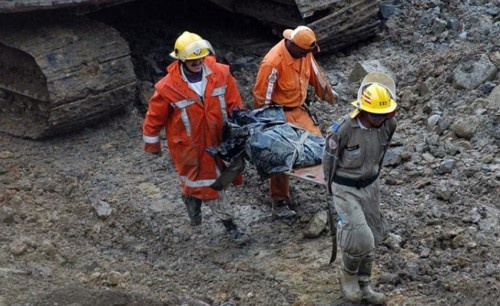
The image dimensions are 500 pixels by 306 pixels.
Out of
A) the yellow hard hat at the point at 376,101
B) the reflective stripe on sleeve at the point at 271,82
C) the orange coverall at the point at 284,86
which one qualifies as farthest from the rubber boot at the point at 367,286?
the reflective stripe on sleeve at the point at 271,82

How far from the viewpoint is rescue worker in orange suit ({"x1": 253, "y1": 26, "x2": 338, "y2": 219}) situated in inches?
322

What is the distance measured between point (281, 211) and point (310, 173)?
2.77ft

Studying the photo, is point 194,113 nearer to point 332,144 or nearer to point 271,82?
point 271,82

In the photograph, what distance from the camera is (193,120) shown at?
7766 mm

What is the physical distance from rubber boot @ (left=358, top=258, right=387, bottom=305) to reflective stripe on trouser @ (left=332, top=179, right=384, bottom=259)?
0.60 ft

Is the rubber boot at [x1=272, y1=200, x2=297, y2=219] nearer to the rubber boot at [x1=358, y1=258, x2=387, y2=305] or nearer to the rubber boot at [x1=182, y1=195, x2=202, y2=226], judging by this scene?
the rubber boot at [x1=182, y1=195, x2=202, y2=226]

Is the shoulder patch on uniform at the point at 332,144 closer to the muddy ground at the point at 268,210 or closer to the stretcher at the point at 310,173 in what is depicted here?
the stretcher at the point at 310,173

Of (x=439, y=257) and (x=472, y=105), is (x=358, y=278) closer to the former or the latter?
(x=439, y=257)

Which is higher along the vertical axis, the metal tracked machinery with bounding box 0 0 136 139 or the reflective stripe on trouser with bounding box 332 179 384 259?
the reflective stripe on trouser with bounding box 332 179 384 259

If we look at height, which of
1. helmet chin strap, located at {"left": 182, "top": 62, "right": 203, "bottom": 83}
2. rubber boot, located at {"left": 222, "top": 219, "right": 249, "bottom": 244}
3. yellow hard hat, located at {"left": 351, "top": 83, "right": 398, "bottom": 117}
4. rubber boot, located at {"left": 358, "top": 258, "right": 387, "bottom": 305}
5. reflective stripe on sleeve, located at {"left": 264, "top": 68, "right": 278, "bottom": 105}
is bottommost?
rubber boot, located at {"left": 222, "top": 219, "right": 249, "bottom": 244}

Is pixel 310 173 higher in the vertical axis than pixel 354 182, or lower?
lower

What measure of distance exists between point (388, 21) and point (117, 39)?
317 centimetres

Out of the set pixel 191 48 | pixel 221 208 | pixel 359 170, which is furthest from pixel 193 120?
pixel 359 170

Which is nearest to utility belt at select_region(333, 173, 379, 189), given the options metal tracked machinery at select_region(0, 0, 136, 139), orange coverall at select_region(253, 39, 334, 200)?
orange coverall at select_region(253, 39, 334, 200)
